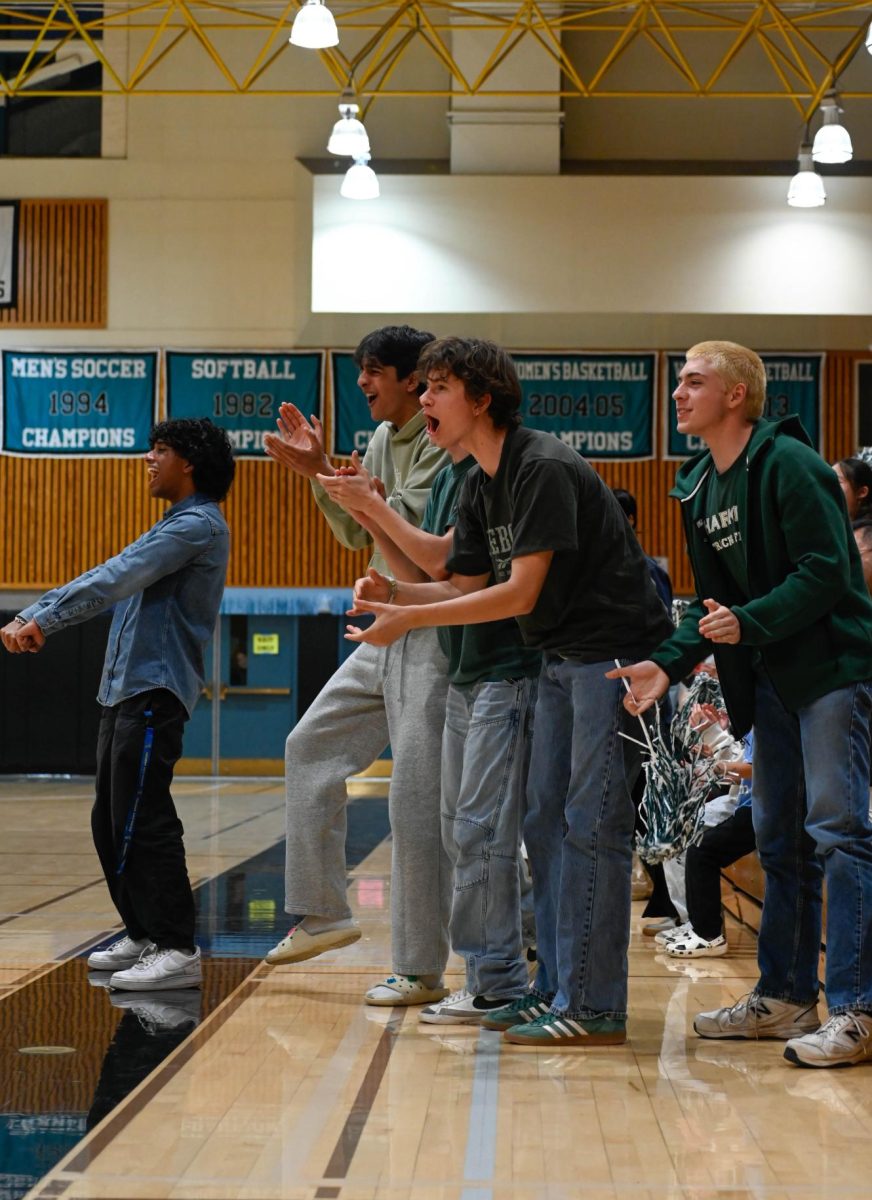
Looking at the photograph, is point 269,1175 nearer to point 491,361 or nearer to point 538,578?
point 538,578

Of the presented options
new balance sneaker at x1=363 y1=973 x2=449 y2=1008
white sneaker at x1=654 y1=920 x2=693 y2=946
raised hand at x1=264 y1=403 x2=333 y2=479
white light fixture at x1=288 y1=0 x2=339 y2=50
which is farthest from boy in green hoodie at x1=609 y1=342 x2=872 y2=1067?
white light fixture at x1=288 y1=0 x2=339 y2=50

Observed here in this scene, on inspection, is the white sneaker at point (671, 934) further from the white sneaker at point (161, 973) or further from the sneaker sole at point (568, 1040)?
the white sneaker at point (161, 973)

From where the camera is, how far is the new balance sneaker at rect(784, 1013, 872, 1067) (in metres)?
3.23

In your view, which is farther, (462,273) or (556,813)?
(462,273)

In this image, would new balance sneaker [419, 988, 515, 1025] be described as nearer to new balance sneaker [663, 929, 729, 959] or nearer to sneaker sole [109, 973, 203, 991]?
sneaker sole [109, 973, 203, 991]

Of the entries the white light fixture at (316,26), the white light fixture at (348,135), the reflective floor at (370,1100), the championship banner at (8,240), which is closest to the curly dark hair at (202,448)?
the reflective floor at (370,1100)

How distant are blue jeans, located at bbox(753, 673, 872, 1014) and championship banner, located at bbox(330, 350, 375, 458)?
957 centimetres

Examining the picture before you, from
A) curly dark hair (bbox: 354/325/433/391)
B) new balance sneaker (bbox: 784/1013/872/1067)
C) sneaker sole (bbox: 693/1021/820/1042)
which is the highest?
curly dark hair (bbox: 354/325/433/391)

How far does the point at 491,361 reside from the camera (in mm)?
3584

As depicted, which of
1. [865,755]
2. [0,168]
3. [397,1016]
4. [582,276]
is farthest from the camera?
[0,168]

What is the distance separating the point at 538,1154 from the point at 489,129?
33.7 ft

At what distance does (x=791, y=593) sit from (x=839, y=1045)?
3.32 feet

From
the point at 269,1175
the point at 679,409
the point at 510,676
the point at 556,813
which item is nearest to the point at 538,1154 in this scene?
the point at 269,1175

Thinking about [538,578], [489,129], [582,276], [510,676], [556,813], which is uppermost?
[489,129]
